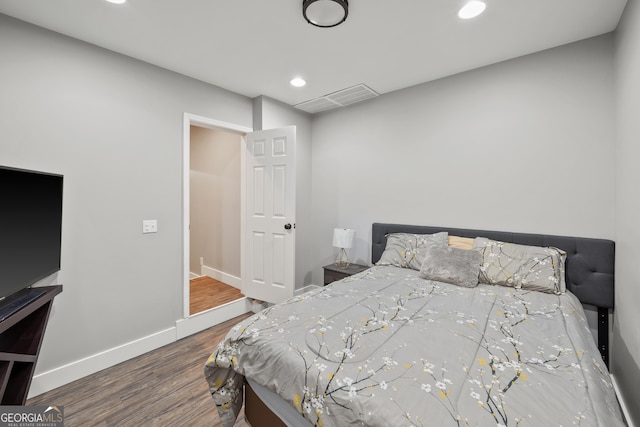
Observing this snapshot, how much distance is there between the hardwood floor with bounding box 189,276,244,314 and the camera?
11.0 ft

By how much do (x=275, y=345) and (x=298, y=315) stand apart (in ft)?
1.02

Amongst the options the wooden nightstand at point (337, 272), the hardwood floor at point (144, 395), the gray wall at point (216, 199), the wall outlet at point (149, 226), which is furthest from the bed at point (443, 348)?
the gray wall at point (216, 199)

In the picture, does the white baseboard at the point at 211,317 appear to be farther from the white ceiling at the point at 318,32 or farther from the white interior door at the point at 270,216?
the white ceiling at the point at 318,32

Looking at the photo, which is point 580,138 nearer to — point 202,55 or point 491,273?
point 491,273

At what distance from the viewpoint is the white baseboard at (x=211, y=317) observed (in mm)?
2803

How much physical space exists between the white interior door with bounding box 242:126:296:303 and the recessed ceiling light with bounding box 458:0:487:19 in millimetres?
1820

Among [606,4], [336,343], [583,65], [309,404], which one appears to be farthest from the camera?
[583,65]

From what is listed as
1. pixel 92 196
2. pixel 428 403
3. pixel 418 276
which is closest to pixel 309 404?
pixel 428 403

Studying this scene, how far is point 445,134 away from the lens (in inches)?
112

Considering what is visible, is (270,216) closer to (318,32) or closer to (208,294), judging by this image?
(208,294)

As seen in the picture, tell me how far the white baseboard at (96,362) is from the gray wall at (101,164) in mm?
49

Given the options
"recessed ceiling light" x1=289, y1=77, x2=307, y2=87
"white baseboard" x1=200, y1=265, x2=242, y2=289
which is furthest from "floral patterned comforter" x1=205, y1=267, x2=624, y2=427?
"white baseboard" x1=200, y1=265, x2=242, y2=289

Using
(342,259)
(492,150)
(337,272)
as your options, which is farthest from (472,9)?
(342,259)

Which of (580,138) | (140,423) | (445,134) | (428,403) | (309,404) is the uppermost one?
(445,134)
